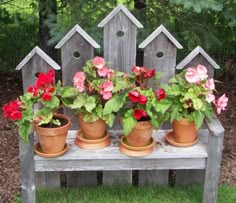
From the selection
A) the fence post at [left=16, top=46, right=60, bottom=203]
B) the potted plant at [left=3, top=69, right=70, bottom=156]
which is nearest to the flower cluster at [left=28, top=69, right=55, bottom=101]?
the potted plant at [left=3, top=69, right=70, bottom=156]

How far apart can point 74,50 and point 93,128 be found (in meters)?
0.54

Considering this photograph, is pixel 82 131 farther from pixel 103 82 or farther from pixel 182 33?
pixel 182 33

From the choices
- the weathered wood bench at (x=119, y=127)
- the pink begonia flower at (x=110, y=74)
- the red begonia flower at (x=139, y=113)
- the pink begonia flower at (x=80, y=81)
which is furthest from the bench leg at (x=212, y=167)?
the pink begonia flower at (x=80, y=81)

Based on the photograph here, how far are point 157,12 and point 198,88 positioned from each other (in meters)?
1.30

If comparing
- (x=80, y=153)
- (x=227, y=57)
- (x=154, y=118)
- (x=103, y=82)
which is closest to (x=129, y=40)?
(x=103, y=82)

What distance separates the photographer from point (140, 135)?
2771 mm

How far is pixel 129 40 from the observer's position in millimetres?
3002

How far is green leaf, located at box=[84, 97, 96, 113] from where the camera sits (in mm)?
2688

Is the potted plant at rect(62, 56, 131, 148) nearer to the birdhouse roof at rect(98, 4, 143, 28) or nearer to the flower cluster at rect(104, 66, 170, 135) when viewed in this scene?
the flower cluster at rect(104, 66, 170, 135)

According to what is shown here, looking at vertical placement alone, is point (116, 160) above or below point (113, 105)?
below

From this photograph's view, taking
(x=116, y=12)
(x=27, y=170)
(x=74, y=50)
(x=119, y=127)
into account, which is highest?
→ (x=116, y=12)

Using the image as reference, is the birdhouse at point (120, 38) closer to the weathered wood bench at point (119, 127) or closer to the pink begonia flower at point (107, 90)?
the weathered wood bench at point (119, 127)

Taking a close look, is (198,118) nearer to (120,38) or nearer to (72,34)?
(120,38)

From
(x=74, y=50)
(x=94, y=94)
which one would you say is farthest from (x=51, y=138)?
(x=74, y=50)
